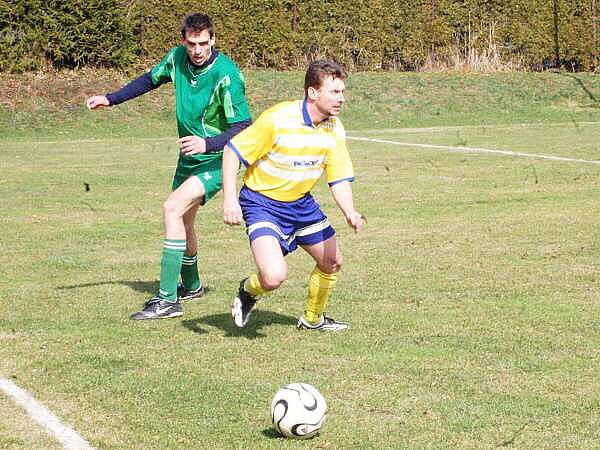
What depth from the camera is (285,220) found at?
6.93 metres

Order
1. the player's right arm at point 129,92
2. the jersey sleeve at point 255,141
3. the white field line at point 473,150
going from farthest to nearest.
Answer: the white field line at point 473,150 < the player's right arm at point 129,92 < the jersey sleeve at point 255,141

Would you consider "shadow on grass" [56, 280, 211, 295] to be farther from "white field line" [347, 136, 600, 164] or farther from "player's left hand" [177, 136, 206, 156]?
"white field line" [347, 136, 600, 164]

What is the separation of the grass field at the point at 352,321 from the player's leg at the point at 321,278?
0.14 meters

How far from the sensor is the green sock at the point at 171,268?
7648 mm

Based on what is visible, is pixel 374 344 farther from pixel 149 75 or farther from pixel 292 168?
pixel 149 75

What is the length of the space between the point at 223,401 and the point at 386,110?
2313 centimetres

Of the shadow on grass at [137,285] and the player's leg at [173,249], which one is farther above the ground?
the player's leg at [173,249]

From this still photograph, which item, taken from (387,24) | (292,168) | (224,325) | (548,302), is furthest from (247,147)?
(387,24)

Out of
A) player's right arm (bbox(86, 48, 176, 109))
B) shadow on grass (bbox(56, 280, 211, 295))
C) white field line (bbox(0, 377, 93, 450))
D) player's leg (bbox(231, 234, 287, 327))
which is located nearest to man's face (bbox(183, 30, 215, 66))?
player's right arm (bbox(86, 48, 176, 109))

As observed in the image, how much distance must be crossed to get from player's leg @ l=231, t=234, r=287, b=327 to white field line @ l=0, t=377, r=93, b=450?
1592mm

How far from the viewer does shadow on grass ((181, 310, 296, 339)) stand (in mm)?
7171

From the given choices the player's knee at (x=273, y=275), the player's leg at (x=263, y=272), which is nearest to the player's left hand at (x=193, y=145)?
the player's leg at (x=263, y=272)

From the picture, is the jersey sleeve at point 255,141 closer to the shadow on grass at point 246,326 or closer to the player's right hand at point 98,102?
the shadow on grass at point 246,326

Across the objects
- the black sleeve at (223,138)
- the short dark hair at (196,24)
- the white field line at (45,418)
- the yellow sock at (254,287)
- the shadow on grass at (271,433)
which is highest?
the short dark hair at (196,24)
